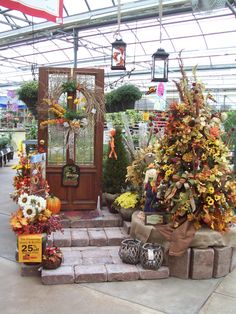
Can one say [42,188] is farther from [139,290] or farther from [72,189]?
[139,290]

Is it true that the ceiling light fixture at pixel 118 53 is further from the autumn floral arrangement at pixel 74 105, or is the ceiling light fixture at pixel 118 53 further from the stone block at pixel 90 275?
the stone block at pixel 90 275

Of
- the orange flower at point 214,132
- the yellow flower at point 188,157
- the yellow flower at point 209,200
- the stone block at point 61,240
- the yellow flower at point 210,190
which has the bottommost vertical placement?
the stone block at point 61,240

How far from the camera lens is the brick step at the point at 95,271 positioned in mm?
3543

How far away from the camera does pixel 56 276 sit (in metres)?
3.52

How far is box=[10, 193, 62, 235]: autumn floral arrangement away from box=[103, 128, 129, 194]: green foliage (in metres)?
1.77

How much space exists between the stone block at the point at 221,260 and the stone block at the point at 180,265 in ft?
0.99

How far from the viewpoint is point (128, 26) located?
10828mm

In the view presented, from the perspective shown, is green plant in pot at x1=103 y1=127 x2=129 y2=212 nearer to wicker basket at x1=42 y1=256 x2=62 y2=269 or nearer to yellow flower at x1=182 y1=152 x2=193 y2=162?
yellow flower at x1=182 y1=152 x2=193 y2=162

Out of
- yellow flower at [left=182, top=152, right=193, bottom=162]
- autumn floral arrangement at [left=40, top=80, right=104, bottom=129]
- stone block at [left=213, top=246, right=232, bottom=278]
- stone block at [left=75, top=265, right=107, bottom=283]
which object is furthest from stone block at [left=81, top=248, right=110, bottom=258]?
autumn floral arrangement at [left=40, top=80, right=104, bottom=129]

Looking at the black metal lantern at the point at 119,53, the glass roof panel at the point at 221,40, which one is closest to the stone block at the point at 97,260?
the black metal lantern at the point at 119,53

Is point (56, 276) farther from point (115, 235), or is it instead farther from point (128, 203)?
point (128, 203)

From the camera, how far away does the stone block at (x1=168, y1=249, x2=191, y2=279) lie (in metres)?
3.73

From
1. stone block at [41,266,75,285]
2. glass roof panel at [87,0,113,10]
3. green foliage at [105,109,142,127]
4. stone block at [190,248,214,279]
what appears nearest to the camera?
stone block at [41,266,75,285]

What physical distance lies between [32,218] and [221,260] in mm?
2092
